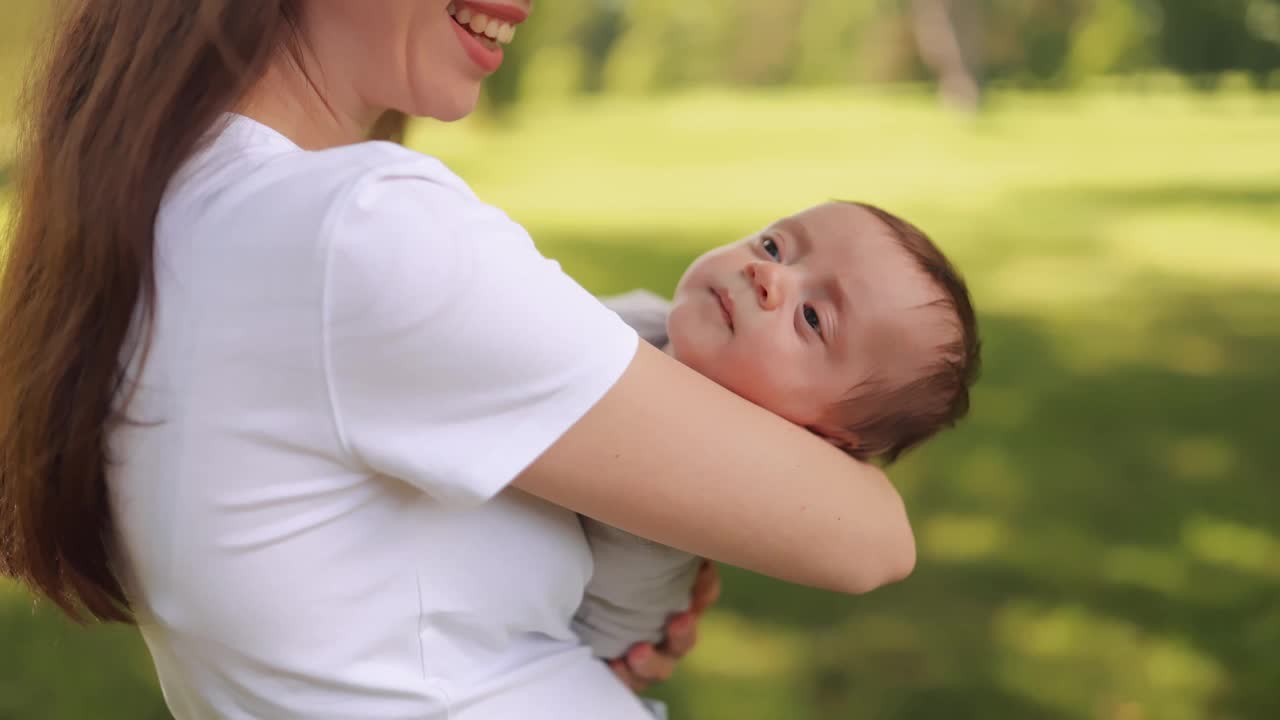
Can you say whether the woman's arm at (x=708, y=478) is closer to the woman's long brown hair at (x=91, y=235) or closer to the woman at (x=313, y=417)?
the woman at (x=313, y=417)

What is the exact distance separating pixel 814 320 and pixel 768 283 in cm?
8

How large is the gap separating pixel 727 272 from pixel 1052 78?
26309 millimetres

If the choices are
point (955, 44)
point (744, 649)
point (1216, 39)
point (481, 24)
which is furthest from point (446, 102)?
point (955, 44)

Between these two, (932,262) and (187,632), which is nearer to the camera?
(187,632)

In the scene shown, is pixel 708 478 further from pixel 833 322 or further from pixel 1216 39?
pixel 1216 39

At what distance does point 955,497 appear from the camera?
4.77 m

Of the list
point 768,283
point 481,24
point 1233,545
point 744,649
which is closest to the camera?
point 481,24

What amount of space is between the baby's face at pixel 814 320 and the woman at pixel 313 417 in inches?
10.8

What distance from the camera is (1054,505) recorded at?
465 cm

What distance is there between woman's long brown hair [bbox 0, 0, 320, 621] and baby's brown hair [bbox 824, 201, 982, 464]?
0.79 meters

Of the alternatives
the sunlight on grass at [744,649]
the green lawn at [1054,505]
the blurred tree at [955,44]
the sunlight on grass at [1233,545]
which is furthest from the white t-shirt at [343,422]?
the blurred tree at [955,44]

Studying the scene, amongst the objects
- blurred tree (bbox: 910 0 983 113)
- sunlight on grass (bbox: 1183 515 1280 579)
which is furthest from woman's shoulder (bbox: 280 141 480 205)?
blurred tree (bbox: 910 0 983 113)

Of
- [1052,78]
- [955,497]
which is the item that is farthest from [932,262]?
[1052,78]

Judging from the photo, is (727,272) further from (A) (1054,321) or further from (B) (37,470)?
(A) (1054,321)
